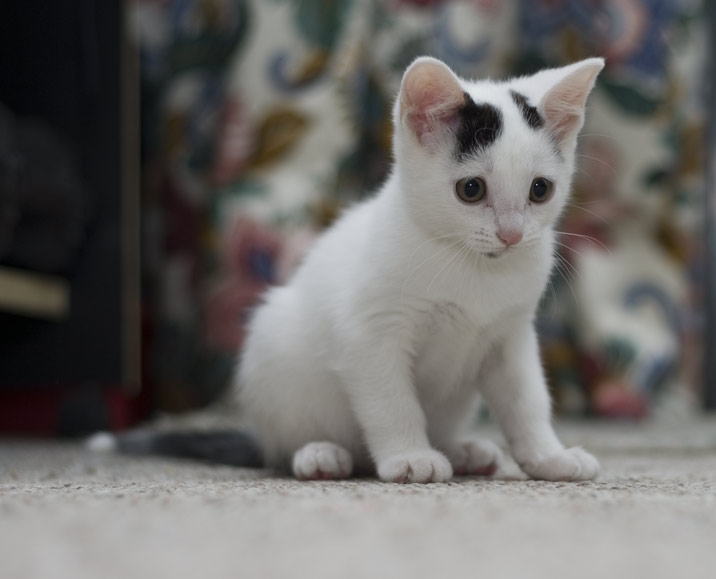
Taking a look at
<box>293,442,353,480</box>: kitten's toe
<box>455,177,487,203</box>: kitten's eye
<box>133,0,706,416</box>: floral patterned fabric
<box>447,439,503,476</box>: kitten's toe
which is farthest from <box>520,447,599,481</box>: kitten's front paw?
<box>133,0,706,416</box>: floral patterned fabric

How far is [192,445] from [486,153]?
2.68ft

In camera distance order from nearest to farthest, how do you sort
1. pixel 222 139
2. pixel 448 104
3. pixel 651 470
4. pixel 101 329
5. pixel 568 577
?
pixel 568 577 < pixel 448 104 < pixel 651 470 < pixel 101 329 < pixel 222 139

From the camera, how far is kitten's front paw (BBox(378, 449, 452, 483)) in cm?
124

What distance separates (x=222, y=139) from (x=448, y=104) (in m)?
1.43

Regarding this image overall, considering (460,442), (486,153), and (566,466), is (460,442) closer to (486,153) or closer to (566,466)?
(566,466)

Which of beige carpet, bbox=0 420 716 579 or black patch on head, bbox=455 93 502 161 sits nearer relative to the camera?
beige carpet, bbox=0 420 716 579

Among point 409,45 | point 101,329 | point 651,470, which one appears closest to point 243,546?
point 651,470

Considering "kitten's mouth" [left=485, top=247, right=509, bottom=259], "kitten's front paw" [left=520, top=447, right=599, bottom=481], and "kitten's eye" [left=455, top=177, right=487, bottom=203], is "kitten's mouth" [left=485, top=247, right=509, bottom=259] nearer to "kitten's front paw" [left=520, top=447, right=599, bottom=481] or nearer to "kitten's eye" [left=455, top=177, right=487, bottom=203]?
"kitten's eye" [left=455, top=177, right=487, bottom=203]

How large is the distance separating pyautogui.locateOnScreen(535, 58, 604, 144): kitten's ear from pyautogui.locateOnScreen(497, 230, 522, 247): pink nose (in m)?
0.21

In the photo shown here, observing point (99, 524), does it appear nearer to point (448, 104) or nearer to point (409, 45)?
point (448, 104)

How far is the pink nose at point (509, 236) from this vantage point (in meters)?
1.24

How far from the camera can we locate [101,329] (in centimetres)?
231

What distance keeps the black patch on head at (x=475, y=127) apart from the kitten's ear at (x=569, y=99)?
0.33ft

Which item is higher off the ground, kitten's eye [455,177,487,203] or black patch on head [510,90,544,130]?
black patch on head [510,90,544,130]
